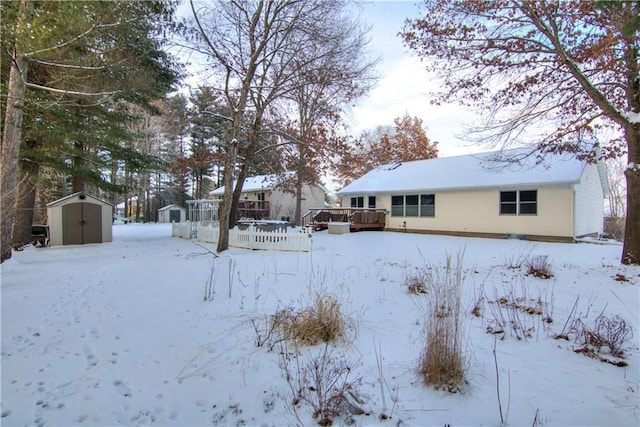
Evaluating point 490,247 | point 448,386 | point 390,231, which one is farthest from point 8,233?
point 390,231

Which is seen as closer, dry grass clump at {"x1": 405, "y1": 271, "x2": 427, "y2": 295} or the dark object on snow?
dry grass clump at {"x1": 405, "y1": 271, "x2": 427, "y2": 295}

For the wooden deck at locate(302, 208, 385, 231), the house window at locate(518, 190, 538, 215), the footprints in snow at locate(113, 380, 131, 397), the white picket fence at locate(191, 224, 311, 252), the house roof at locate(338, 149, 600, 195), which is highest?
the house roof at locate(338, 149, 600, 195)

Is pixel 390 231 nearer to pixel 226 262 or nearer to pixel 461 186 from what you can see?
pixel 461 186

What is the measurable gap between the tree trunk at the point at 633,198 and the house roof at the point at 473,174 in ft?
7.99

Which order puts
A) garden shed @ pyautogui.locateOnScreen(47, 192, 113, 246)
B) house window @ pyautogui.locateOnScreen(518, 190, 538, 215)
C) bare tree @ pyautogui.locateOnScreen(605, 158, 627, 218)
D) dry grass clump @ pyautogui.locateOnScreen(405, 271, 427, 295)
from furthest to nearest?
bare tree @ pyautogui.locateOnScreen(605, 158, 627, 218), house window @ pyautogui.locateOnScreen(518, 190, 538, 215), garden shed @ pyautogui.locateOnScreen(47, 192, 113, 246), dry grass clump @ pyautogui.locateOnScreen(405, 271, 427, 295)

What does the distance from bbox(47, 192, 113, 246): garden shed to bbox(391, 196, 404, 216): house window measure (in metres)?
14.1

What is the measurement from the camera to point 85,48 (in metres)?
7.55

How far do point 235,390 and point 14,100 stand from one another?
8.98m

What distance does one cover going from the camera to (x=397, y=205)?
728 inches

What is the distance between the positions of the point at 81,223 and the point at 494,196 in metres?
17.6

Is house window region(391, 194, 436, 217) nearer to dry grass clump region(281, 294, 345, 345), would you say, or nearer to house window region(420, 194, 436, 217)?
house window region(420, 194, 436, 217)


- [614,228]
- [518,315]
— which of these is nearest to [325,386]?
[518,315]

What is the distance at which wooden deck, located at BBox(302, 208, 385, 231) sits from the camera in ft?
58.9

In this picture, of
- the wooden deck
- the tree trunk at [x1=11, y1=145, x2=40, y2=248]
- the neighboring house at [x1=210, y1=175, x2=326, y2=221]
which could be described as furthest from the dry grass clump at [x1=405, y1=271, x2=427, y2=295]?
the neighboring house at [x1=210, y1=175, x2=326, y2=221]
